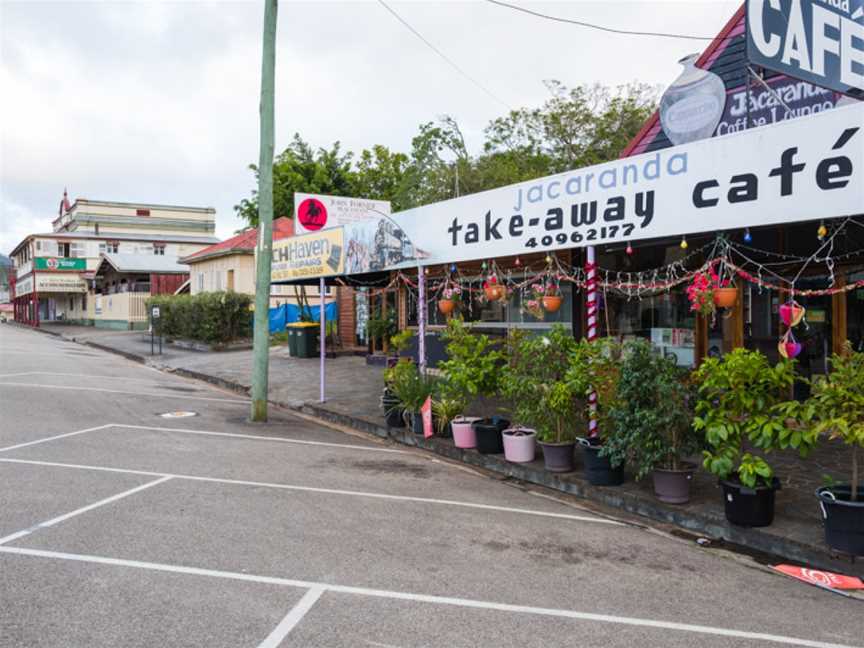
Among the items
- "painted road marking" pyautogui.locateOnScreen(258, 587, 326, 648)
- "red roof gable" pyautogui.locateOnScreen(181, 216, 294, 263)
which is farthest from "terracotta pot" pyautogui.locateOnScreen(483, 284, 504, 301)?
"red roof gable" pyautogui.locateOnScreen(181, 216, 294, 263)

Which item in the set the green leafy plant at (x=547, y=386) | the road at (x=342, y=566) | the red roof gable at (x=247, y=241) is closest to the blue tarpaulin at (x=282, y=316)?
the red roof gable at (x=247, y=241)

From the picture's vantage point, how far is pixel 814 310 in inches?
386

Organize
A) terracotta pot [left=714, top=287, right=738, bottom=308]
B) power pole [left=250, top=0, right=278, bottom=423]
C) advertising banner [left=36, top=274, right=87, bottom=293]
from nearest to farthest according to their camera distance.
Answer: terracotta pot [left=714, top=287, right=738, bottom=308]
power pole [left=250, top=0, right=278, bottom=423]
advertising banner [left=36, top=274, right=87, bottom=293]

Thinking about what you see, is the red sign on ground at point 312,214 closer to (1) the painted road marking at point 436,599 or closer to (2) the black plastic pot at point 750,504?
(1) the painted road marking at point 436,599

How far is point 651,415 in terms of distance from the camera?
20.6ft

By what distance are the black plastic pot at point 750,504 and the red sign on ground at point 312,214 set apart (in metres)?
13.3

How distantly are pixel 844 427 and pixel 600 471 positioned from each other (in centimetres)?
264

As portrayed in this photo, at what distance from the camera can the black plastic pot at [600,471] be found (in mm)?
7008

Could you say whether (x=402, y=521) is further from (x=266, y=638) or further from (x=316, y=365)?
(x=316, y=365)

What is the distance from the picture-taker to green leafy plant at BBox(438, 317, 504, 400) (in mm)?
8750

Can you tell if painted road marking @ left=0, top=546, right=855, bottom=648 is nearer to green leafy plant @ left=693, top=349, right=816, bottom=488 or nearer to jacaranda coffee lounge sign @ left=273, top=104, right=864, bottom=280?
green leafy plant @ left=693, top=349, right=816, bottom=488

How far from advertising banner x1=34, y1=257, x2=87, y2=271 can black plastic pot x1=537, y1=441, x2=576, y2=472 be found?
5130 cm

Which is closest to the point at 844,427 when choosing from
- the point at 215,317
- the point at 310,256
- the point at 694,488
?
the point at 694,488

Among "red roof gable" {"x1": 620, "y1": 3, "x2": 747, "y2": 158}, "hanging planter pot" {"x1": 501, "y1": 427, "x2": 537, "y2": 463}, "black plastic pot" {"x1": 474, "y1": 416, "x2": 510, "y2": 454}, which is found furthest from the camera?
"red roof gable" {"x1": 620, "y1": 3, "x2": 747, "y2": 158}
